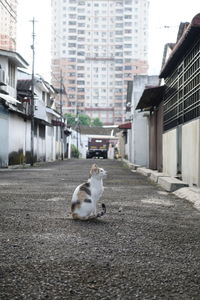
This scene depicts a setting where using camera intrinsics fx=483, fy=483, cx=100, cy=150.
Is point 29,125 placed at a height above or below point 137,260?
above

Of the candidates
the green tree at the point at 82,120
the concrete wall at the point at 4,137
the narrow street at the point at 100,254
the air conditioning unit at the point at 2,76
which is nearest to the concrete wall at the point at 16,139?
the concrete wall at the point at 4,137

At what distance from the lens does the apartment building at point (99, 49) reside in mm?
136000

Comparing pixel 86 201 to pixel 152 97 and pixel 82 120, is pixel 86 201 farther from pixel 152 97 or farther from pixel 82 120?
pixel 82 120

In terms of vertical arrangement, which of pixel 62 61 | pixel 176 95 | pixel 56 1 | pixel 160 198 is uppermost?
pixel 56 1

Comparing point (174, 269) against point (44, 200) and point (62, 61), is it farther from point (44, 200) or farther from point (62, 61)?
point (62, 61)

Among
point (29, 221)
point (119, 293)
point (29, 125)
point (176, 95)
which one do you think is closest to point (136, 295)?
point (119, 293)

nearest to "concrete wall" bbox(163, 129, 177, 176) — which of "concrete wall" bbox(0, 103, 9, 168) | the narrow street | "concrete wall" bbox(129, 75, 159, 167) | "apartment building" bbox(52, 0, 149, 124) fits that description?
the narrow street

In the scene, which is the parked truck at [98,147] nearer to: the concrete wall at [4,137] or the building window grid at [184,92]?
the concrete wall at [4,137]

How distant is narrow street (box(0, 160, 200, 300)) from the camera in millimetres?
3559

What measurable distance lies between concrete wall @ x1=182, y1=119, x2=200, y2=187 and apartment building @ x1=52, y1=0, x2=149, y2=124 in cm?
11889

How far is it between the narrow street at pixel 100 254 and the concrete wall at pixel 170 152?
333 inches

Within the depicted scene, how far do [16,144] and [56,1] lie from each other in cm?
11797

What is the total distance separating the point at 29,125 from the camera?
3809 centimetres

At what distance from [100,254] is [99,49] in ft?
468
